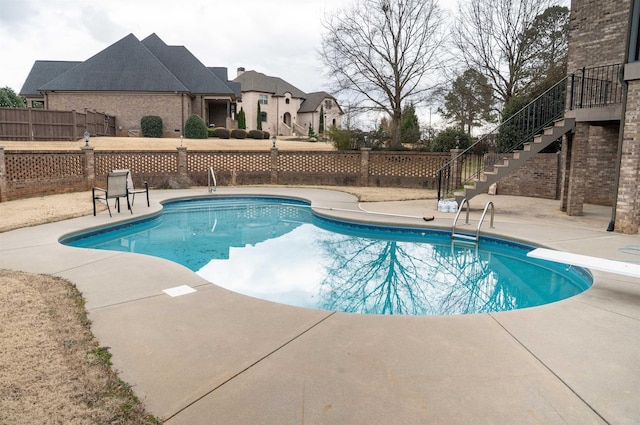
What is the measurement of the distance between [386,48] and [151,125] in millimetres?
14942

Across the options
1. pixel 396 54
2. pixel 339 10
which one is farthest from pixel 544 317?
pixel 339 10

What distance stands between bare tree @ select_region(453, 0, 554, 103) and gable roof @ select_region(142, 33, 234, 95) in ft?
51.4

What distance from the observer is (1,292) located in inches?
175

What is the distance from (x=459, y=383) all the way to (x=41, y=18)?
52.5 feet

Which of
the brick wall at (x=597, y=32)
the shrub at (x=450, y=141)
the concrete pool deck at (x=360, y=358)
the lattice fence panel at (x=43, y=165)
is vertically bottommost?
the concrete pool deck at (x=360, y=358)

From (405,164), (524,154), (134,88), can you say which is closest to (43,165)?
(405,164)

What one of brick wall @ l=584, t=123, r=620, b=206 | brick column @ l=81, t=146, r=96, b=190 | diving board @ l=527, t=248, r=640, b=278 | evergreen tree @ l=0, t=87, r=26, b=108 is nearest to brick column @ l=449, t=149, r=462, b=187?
brick wall @ l=584, t=123, r=620, b=206

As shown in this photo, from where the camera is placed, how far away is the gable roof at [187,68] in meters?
30.2

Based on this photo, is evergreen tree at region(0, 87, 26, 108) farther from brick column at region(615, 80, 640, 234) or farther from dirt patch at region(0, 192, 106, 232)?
brick column at region(615, 80, 640, 234)

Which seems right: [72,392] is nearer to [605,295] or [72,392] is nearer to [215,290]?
[215,290]

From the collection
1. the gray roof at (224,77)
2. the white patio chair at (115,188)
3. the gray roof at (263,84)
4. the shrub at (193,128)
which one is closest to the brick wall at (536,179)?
the white patio chair at (115,188)

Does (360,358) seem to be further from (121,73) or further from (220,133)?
(121,73)

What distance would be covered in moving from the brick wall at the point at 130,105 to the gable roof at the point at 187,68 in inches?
99.8

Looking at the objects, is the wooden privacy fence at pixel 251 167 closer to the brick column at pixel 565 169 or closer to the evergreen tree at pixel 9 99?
the brick column at pixel 565 169
